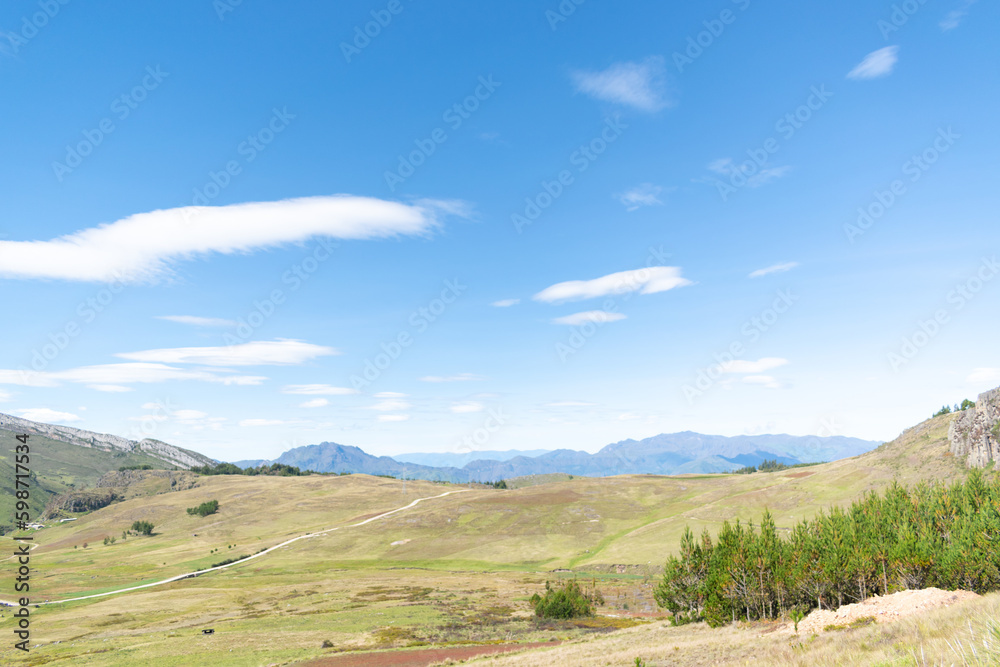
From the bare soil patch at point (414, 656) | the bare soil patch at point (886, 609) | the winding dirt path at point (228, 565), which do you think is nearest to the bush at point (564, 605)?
the bare soil patch at point (414, 656)

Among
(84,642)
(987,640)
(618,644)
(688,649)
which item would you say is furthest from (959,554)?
(84,642)

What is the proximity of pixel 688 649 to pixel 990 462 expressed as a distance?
11552 centimetres

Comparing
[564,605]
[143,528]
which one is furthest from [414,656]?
[143,528]

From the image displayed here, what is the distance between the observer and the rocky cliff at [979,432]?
110 meters

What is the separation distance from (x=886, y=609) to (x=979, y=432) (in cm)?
11223

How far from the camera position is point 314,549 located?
460 feet

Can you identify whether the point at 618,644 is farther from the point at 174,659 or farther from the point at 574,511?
the point at 574,511

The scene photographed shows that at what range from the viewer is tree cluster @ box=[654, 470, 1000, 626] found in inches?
1740

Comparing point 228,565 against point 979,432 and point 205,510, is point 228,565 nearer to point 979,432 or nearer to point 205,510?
point 205,510

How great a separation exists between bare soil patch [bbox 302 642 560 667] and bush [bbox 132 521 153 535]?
17673 centimetres

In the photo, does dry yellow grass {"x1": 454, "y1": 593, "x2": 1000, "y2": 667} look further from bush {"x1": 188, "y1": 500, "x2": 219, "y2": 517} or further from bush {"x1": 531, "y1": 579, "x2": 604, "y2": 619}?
bush {"x1": 188, "y1": 500, "x2": 219, "y2": 517}

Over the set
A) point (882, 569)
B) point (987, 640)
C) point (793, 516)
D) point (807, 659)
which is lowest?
point (793, 516)

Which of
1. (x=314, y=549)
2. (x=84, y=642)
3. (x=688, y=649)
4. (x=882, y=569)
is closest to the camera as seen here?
(x=688, y=649)

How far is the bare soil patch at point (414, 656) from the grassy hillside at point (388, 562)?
4.84 metres
